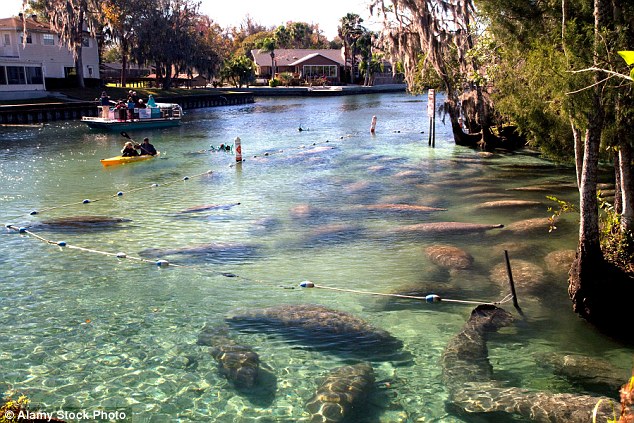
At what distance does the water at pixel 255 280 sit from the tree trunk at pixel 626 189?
176cm

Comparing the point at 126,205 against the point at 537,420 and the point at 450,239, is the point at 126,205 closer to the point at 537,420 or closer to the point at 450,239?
the point at 450,239

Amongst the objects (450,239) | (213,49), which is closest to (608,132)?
(450,239)

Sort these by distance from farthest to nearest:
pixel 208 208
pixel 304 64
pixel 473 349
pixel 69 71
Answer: pixel 304 64
pixel 69 71
pixel 208 208
pixel 473 349

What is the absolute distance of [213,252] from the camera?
→ 13.8m

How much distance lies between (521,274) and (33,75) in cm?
5303

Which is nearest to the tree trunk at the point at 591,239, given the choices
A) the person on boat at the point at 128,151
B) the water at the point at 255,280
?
the water at the point at 255,280

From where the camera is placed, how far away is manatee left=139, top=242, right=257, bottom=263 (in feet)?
44.0

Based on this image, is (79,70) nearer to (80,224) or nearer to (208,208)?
(208,208)

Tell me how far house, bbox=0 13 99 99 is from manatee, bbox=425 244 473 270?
48.0 meters

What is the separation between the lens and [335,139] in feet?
121

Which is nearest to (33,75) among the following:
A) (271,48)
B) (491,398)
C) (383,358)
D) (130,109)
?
(130,109)

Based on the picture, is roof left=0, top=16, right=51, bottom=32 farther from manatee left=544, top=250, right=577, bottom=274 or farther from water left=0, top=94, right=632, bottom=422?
manatee left=544, top=250, right=577, bottom=274

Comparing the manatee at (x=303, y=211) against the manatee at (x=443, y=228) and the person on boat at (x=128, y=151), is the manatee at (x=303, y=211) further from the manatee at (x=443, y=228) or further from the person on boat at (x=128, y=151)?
the person on boat at (x=128, y=151)

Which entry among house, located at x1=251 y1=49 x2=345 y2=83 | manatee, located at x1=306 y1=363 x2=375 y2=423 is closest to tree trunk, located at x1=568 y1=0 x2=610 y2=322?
manatee, located at x1=306 y1=363 x2=375 y2=423
